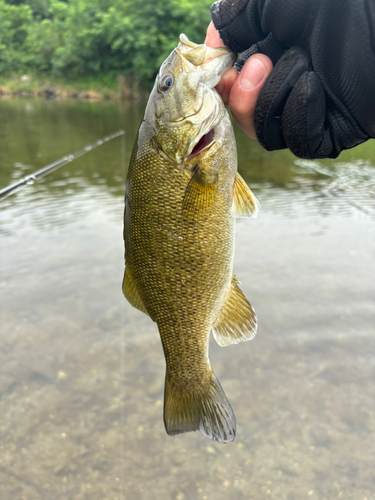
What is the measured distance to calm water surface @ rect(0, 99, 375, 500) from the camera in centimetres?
290

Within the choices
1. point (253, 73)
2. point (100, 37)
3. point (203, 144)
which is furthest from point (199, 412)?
point (100, 37)

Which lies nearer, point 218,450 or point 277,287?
point 218,450

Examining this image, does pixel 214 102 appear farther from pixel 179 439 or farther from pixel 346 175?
pixel 346 175

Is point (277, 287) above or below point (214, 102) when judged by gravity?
below

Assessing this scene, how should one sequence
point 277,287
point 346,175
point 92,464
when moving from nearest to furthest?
point 92,464, point 277,287, point 346,175

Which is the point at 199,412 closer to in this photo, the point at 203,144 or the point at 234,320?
the point at 234,320

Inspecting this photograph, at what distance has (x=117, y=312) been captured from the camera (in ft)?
15.1

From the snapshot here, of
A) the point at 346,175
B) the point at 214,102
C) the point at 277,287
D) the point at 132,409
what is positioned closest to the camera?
the point at 214,102

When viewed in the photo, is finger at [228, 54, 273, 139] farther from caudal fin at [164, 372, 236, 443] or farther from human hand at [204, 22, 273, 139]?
caudal fin at [164, 372, 236, 443]

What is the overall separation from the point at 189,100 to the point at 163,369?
2719 millimetres

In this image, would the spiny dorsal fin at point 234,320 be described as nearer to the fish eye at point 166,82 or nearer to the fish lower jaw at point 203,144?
the fish lower jaw at point 203,144

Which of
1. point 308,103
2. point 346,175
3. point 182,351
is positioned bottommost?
point 346,175

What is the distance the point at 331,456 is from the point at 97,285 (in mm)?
3227

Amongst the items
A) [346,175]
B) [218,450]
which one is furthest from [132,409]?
[346,175]
